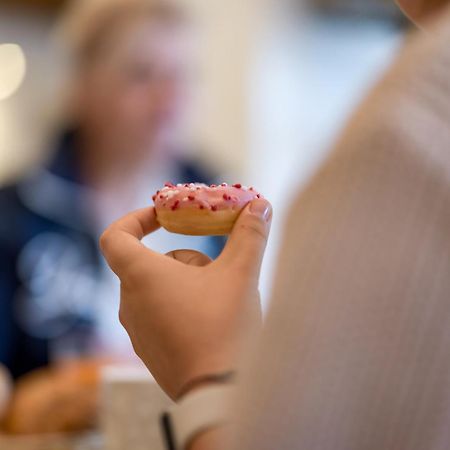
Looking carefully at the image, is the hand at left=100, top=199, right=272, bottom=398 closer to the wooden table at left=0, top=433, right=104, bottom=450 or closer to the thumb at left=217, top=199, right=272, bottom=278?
the thumb at left=217, top=199, right=272, bottom=278

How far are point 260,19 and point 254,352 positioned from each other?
9.59ft

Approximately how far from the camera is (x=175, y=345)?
567mm

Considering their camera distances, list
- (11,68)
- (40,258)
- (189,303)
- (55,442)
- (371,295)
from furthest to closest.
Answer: (11,68)
(40,258)
(55,442)
(189,303)
(371,295)

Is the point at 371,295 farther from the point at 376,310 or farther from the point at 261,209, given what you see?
the point at 261,209

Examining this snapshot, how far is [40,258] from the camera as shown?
6.39 ft

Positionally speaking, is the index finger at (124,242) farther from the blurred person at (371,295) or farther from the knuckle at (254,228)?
the blurred person at (371,295)

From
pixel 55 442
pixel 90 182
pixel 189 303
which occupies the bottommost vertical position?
pixel 55 442

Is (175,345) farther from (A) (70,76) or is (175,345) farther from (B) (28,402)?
(A) (70,76)

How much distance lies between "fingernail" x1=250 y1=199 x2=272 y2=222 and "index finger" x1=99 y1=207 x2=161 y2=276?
0.08m

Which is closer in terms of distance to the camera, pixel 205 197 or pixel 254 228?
pixel 254 228

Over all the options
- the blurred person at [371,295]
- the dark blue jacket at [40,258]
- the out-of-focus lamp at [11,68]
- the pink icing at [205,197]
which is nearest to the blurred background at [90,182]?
the dark blue jacket at [40,258]

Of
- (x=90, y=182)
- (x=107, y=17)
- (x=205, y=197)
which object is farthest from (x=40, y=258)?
(x=205, y=197)

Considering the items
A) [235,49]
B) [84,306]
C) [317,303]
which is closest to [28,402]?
[84,306]

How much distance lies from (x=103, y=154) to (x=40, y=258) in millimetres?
343
